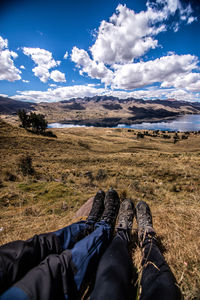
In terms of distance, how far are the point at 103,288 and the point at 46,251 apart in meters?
1.12

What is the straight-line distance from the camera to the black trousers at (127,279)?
157cm

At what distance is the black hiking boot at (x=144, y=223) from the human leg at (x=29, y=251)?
126 cm

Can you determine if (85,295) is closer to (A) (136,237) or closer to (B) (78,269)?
(B) (78,269)

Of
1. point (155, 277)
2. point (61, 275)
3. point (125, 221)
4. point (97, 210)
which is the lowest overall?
point (97, 210)

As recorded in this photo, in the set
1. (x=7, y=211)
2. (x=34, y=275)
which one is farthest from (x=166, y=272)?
(x=7, y=211)

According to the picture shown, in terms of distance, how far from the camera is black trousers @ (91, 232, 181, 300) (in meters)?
1.57

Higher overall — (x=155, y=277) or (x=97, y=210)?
(x=155, y=277)

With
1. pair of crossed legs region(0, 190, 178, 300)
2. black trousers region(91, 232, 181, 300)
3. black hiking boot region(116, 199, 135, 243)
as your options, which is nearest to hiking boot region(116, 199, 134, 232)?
black hiking boot region(116, 199, 135, 243)

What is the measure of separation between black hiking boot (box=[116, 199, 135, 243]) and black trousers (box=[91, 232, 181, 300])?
60 cm

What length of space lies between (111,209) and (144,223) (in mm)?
1037

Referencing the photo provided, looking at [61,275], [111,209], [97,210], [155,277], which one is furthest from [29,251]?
[111,209]

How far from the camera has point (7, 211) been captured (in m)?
4.08

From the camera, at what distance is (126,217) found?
139 inches

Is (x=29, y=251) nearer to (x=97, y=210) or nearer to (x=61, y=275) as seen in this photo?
(x=61, y=275)
